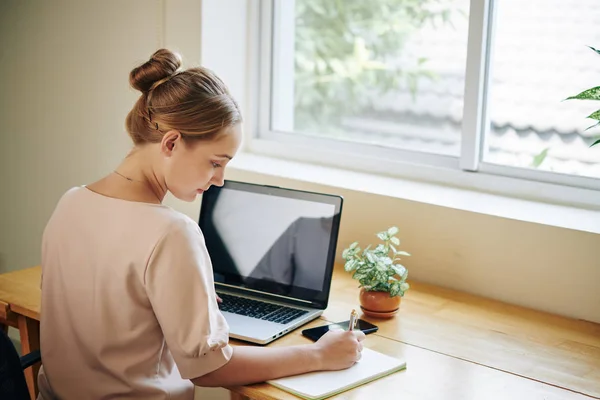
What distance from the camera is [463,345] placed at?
69.8 inches

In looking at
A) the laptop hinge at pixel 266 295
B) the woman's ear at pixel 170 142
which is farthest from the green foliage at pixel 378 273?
the woman's ear at pixel 170 142

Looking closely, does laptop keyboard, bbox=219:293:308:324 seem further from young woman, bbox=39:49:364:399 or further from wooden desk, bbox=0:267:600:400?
young woman, bbox=39:49:364:399

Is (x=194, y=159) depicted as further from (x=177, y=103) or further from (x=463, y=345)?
(x=463, y=345)

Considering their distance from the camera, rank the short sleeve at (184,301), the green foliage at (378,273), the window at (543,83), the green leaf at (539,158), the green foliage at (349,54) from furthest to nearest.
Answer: the green foliage at (349,54)
the green leaf at (539,158)
the window at (543,83)
the green foliage at (378,273)
the short sleeve at (184,301)

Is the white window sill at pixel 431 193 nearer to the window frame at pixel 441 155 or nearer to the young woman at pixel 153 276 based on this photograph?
the window frame at pixel 441 155

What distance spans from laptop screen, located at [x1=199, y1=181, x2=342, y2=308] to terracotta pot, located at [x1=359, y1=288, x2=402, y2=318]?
9 cm

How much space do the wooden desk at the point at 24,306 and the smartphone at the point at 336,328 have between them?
24.9 inches

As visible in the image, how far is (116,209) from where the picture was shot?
1534 millimetres

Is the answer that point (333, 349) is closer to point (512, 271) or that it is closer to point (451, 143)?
point (512, 271)

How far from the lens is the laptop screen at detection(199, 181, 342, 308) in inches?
76.0

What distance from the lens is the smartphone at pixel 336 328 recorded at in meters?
1.77

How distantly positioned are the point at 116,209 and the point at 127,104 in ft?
4.00

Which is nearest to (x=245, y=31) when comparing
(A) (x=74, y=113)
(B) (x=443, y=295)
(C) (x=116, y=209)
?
(A) (x=74, y=113)

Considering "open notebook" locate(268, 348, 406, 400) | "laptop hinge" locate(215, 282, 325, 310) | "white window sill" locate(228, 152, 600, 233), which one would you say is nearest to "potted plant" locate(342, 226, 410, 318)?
"laptop hinge" locate(215, 282, 325, 310)
